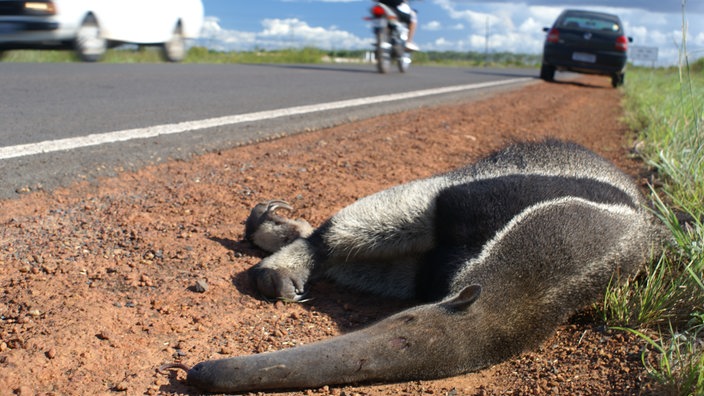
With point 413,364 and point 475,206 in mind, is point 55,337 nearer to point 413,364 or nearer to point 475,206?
point 413,364

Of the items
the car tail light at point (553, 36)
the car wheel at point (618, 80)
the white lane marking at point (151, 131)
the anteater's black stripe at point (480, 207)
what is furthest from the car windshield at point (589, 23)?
the anteater's black stripe at point (480, 207)

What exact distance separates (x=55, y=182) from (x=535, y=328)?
2.55 m

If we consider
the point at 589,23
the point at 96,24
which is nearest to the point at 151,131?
the point at 96,24

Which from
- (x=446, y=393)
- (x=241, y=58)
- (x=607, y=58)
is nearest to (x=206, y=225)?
(x=446, y=393)

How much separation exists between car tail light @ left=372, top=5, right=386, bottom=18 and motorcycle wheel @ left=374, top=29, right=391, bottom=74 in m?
0.29

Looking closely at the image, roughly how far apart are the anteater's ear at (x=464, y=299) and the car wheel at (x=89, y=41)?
32.7 ft

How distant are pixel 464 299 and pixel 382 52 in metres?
13.4

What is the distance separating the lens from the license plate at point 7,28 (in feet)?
30.0

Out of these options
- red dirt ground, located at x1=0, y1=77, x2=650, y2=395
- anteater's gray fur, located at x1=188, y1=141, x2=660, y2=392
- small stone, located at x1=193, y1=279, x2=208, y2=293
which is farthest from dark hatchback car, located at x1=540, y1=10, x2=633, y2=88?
small stone, located at x1=193, y1=279, x2=208, y2=293

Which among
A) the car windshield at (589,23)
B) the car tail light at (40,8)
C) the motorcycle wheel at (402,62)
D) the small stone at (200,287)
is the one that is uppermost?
the car tail light at (40,8)

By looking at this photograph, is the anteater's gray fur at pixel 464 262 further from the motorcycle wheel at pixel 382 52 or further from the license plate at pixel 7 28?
the motorcycle wheel at pixel 382 52

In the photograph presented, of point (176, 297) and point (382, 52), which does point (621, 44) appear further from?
point (176, 297)

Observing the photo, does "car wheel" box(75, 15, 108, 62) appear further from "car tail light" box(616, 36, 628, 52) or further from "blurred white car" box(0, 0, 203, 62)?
"car tail light" box(616, 36, 628, 52)

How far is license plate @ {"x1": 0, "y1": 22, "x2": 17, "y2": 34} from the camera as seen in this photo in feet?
30.0
